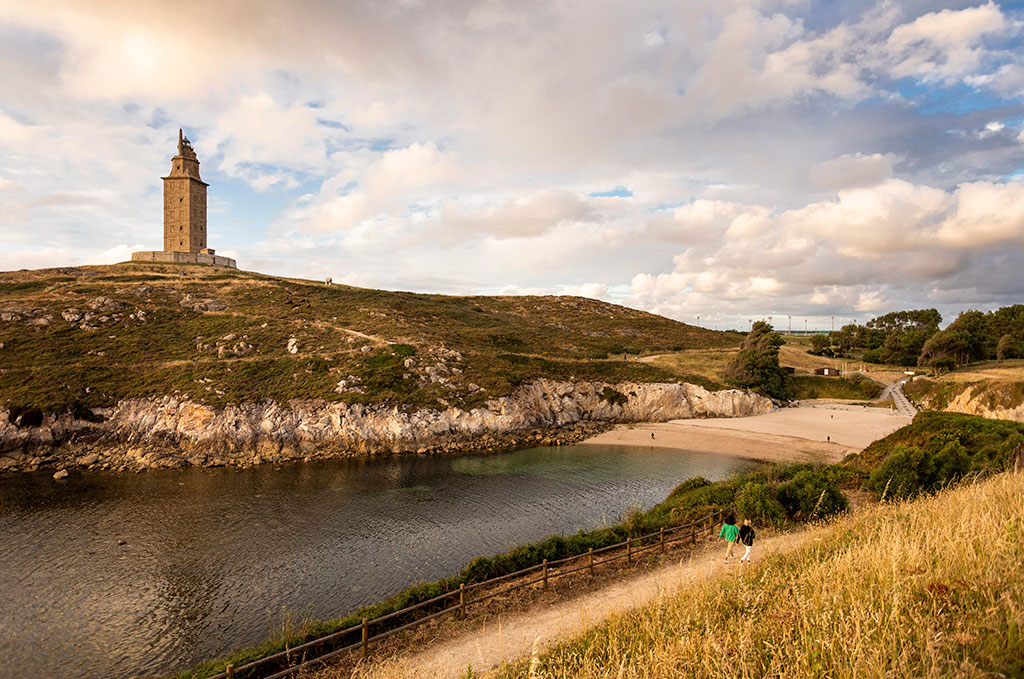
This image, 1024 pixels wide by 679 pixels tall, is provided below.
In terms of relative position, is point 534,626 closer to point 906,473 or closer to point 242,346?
point 906,473

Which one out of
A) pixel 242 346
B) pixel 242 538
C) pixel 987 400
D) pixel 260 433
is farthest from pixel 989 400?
pixel 242 346

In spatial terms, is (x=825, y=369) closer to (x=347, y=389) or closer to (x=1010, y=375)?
(x=1010, y=375)

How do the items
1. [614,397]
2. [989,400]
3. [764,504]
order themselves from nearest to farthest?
1. [764,504]
2. [989,400]
3. [614,397]

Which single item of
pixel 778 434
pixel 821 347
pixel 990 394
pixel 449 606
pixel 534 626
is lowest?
pixel 778 434

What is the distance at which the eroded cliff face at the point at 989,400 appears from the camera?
43781 millimetres

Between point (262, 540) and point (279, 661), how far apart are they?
50.9 feet

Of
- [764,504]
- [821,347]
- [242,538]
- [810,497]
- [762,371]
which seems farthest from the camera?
[821,347]

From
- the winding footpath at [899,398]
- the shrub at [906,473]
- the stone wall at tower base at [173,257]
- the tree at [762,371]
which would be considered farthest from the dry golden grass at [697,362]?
the stone wall at tower base at [173,257]

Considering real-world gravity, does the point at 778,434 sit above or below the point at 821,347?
below

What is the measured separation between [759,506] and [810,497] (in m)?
2.76

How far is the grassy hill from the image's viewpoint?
5606 centimetres

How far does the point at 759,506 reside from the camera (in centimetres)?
2219

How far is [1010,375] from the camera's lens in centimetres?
7319

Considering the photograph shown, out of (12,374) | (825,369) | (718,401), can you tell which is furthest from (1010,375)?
(12,374)
